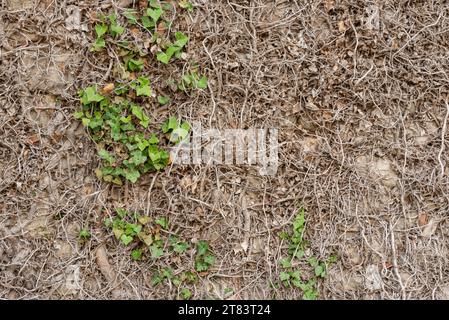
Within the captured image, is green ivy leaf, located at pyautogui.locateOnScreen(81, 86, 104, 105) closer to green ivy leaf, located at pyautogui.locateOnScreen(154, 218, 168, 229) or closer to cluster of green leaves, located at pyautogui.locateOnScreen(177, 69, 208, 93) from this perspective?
cluster of green leaves, located at pyautogui.locateOnScreen(177, 69, 208, 93)

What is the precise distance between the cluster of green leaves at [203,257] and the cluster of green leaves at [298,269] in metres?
0.43

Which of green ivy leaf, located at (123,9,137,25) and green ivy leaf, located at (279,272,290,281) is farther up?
green ivy leaf, located at (123,9,137,25)

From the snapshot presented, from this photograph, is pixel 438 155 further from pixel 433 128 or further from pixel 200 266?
pixel 200 266

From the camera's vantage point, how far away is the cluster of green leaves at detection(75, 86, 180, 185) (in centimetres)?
255

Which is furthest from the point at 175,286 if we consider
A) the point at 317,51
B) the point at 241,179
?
the point at 317,51

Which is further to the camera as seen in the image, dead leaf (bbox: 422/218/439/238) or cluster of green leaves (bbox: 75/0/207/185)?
dead leaf (bbox: 422/218/439/238)

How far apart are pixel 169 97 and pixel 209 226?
0.81 metres

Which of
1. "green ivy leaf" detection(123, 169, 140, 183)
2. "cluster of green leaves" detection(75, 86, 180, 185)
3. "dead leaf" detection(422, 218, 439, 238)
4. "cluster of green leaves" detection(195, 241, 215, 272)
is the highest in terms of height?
→ "cluster of green leaves" detection(75, 86, 180, 185)

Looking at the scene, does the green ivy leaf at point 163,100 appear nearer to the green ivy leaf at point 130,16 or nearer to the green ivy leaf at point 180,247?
the green ivy leaf at point 130,16

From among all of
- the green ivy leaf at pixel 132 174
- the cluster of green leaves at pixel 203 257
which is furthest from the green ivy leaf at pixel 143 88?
the cluster of green leaves at pixel 203 257

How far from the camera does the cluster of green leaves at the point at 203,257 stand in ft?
8.50

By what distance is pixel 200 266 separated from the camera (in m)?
2.59

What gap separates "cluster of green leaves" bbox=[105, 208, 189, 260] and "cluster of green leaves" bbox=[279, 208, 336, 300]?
61cm

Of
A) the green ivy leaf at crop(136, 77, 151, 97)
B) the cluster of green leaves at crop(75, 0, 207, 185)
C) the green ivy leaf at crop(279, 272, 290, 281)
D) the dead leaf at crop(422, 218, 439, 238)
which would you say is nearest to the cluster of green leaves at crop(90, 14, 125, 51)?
the cluster of green leaves at crop(75, 0, 207, 185)
